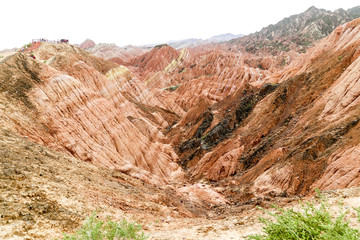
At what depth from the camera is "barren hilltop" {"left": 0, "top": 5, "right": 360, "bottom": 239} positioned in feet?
23.5

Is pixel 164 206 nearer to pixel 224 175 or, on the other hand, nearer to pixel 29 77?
pixel 224 175

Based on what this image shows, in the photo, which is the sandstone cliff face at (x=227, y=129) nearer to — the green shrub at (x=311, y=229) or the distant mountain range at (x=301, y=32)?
the green shrub at (x=311, y=229)

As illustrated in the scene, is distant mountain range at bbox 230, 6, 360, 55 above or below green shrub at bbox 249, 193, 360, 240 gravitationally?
above

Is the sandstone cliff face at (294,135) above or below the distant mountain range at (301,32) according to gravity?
below

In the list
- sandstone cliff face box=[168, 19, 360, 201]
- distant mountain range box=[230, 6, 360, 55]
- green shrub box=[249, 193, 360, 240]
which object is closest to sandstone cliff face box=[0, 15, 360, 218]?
sandstone cliff face box=[168, 19, 360, 201]

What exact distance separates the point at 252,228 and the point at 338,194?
12.0 feet

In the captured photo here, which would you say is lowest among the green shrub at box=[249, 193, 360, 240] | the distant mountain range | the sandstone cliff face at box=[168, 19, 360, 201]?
the sandstone cliff face at box=[168, 19, 360, 201]

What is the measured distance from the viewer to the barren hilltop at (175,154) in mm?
7168

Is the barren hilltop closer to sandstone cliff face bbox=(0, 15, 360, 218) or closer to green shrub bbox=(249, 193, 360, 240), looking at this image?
sandstone cliff face bbox=(0, 15, 360, 218)

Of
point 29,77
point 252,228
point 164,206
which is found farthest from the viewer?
point 29,77

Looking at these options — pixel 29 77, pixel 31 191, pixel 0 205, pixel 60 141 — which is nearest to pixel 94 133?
pixel 60 141

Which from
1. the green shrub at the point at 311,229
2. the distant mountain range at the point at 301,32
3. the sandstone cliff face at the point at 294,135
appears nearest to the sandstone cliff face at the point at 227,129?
the sandstone cliff face at the point at 294,135

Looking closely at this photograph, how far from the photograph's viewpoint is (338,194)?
7.11m

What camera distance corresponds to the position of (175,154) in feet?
97.8
